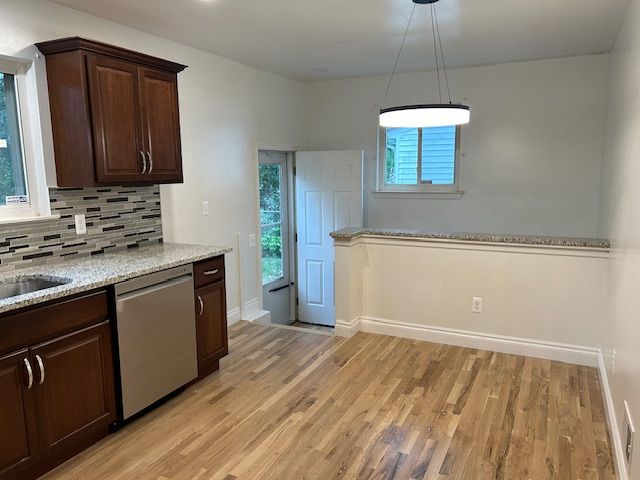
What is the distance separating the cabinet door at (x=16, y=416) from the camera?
2.04m

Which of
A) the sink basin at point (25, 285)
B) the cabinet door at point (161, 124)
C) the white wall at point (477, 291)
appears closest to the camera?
the sink basin at point (25, 285)

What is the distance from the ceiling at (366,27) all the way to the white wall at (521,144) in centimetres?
26

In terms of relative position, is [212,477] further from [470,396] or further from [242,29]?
[242,29]

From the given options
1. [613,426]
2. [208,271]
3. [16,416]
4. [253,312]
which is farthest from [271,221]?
[613,426]

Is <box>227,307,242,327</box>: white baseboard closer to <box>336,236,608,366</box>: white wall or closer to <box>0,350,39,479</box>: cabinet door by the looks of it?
<box>336,236,608,366</box>: white wall

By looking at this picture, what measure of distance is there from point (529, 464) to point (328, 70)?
4.01m

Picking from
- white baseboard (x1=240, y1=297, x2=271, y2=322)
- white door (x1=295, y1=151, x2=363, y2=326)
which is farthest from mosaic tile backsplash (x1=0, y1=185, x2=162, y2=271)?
white door (x1=295, y1=151, x2=363, y2=326)

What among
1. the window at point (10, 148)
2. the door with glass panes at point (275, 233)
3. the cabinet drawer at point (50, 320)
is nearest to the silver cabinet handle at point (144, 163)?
the window at point (10, 148)

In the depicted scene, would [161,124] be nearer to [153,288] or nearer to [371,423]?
[153,288]

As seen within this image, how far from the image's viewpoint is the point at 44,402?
2209 mm

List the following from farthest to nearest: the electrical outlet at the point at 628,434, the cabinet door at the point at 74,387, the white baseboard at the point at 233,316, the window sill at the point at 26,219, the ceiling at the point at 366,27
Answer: the white baseboard at the point at 233,316 → the ceiling at the point at 366,27 → the window sill at the point at 26,219 → the cabinet door at the point at 74,387 → the electrical outlet at the point at 628,434

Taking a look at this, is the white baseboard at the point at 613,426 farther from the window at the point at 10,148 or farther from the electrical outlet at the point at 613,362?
the window at the point at 10,148

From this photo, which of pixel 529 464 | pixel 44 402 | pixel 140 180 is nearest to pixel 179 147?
pixel 140 180

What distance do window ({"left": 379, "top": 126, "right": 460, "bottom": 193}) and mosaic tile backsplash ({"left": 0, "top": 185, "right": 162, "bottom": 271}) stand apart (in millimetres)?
2753
